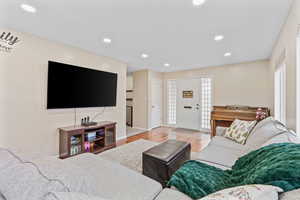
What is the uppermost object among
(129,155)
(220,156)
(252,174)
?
(252,174)

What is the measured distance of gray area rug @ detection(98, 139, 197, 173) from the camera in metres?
2.46

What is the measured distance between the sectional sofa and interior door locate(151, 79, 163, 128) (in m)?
3.58

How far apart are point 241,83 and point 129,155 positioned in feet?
12.8

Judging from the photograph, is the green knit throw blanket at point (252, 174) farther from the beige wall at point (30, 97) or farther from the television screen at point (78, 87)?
the beige wall at point (30, 97)

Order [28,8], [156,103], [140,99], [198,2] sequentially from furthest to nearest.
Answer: [156,103] → [140,99] → [28,8] → [198,2]

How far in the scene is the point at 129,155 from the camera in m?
2.80

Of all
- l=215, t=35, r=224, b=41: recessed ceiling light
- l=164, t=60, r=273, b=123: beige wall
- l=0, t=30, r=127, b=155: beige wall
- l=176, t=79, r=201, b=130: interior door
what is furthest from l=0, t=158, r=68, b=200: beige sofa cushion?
l=176, t=79, r=201, b=130: interior door

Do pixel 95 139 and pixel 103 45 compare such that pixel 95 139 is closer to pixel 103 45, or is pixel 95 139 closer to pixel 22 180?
pixel 103 45

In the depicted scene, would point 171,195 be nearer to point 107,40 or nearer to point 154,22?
point 154,22

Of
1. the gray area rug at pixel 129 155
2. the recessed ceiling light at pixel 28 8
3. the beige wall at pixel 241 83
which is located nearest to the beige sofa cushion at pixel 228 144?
the gray area rug at pixel 129 155

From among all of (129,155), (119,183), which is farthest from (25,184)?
(129,155)

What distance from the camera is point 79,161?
134 centimetres

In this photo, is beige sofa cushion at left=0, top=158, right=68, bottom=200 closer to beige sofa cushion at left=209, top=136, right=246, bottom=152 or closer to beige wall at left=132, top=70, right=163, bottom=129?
beige sofa cushion at left=209, top=136, right=246, bottom=152

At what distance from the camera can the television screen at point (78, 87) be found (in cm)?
255
